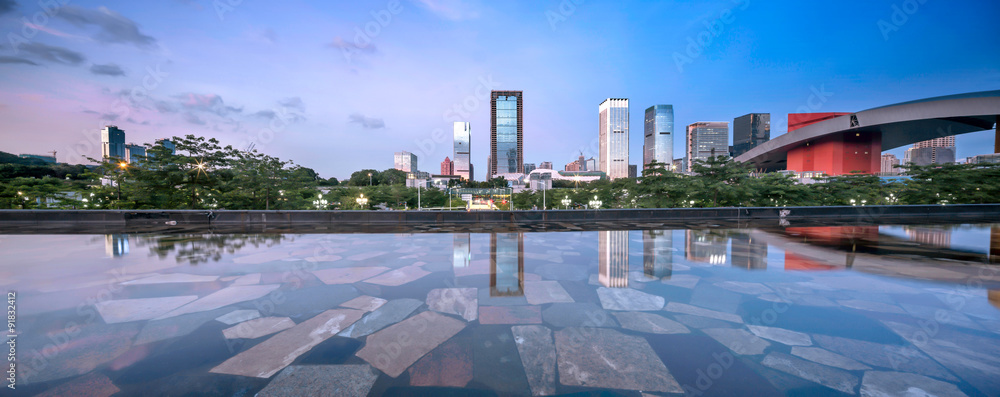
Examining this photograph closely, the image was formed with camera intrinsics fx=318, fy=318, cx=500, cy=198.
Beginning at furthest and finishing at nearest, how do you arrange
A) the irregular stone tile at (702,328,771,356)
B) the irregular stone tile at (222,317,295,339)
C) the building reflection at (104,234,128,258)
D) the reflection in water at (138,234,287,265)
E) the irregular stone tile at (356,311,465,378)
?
the building reflection at (104,234,128,258)
the reflection in water at (138,234,287,265)
the irregular stone tile at (222,317,295,339)
the irregular stone tile at (702,328,771,356)
the irregular stone tile at (356,311,465,378)

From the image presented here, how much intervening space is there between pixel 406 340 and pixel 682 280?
4610 millimetres

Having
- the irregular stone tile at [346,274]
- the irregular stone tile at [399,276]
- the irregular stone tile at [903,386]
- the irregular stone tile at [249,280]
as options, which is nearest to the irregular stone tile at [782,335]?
the irregular stone tile at [903,386]

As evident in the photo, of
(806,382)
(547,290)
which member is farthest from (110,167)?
(806,382)

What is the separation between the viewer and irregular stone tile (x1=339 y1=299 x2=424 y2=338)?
3502mm

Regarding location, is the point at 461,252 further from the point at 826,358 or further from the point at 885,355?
the point at 885,355

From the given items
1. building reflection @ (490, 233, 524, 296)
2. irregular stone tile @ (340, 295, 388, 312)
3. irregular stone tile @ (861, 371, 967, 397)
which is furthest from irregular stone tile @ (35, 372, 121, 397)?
irregular stone tile @ (861, 371, 967, 397)

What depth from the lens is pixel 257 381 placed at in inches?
100

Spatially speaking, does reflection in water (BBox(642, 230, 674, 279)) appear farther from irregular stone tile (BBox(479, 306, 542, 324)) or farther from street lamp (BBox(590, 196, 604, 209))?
street lamp (BBox(590, 196, 604, 209))

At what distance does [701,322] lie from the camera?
3.72m

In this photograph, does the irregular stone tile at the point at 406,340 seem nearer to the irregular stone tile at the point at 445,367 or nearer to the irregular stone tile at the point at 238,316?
the irregular stone tile at the point at 445,367

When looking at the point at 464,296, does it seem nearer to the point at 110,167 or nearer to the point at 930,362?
the point at 930,362

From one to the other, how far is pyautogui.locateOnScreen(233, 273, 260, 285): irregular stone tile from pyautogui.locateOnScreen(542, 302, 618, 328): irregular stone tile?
4.77 metres

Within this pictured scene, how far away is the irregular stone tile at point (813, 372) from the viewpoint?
2523 millimetres

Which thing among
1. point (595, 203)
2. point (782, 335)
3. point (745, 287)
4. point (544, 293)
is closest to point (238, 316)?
point (544, 293)
